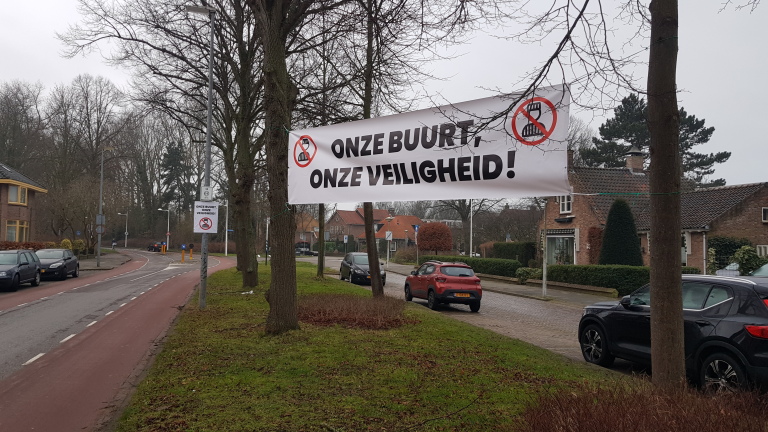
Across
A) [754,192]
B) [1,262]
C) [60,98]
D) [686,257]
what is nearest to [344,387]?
[1,262]

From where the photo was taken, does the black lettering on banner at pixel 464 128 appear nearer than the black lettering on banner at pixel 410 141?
Yes

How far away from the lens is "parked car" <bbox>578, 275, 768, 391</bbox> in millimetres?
6484

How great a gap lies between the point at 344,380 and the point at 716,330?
188 inches

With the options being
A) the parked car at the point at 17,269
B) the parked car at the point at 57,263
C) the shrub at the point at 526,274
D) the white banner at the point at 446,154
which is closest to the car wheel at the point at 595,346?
the white banner at the point at 446,154

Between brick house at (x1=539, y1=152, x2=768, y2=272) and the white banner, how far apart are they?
16408 millimetres

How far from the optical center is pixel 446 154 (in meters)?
6.45

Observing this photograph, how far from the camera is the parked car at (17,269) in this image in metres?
20.9

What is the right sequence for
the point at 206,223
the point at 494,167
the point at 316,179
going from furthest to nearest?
the point at 206,223 < the point at 316,179 < the point at 494,167

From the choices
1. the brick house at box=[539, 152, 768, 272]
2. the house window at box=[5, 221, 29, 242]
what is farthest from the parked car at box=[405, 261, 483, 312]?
the house window at box=[5, 221, 29, 242]

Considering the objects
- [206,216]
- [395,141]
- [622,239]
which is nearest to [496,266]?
[622,239]

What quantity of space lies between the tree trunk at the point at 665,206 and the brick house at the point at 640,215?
726 inches

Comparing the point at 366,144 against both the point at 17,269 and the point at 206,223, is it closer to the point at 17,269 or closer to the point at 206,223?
the point at 206,223

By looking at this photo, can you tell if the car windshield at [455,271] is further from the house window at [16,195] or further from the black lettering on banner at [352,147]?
the house window at [16,195]

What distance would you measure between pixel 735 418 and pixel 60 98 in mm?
62493
